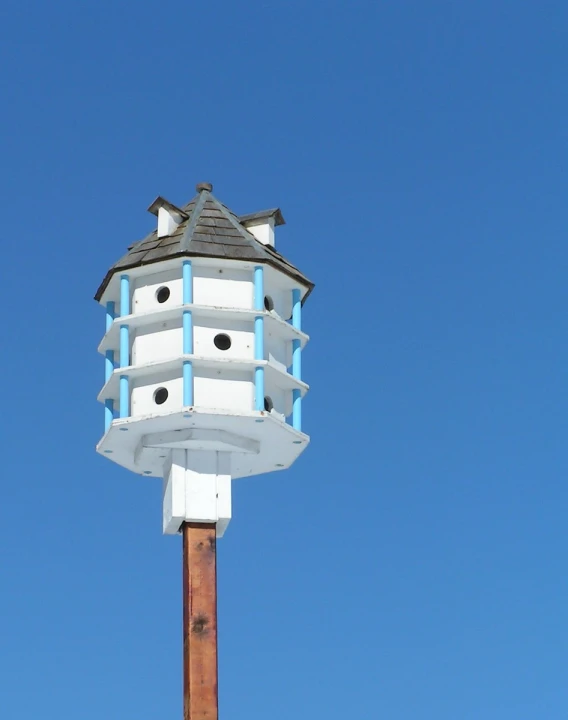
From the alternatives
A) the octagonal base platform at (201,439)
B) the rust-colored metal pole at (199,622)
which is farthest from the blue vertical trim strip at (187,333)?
the rust-colored metal pole at (199,622)

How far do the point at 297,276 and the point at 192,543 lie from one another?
2.75 metres

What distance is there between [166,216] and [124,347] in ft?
4.34

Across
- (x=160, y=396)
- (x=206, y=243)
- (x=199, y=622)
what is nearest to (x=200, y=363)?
(x=160, y=396)

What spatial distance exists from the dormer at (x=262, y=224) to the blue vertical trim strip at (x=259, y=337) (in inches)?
27.4

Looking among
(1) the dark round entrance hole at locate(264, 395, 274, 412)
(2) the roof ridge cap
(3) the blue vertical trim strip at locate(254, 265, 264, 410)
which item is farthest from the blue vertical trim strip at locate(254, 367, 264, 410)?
(2) the roof ridge cap

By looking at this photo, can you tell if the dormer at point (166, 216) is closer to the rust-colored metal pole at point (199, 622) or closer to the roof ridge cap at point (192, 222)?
the roof ridge cap at point (192, 222)

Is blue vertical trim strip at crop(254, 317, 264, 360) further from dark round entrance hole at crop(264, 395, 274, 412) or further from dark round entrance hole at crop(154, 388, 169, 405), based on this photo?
dark round entrance hole at crop(154, 388, 169, 405)

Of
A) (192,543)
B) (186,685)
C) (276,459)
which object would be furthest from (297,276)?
(186,685)

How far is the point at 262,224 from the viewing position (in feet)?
51.0

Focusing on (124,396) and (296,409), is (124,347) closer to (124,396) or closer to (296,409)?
(124,396)

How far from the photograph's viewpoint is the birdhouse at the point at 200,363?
1443 centimetres

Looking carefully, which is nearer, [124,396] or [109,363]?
[124,396]

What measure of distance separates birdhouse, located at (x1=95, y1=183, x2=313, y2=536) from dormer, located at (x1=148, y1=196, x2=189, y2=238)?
0.01 metres

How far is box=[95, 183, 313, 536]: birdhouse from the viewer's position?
47.3 feet
